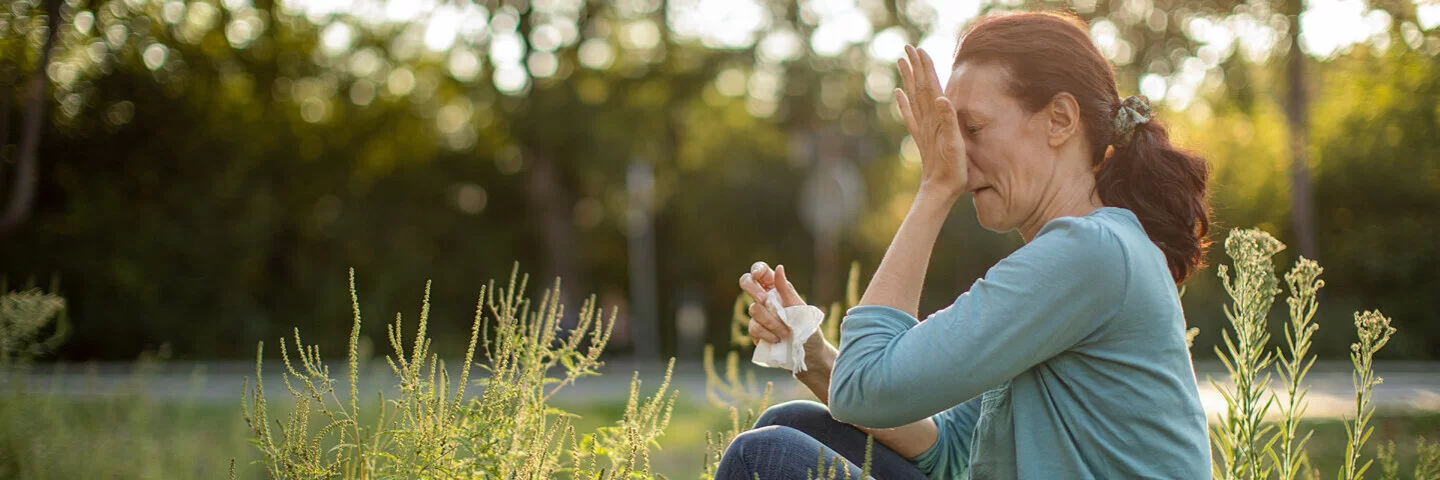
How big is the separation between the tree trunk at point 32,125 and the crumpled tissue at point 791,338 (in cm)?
883

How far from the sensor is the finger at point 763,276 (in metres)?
2.33

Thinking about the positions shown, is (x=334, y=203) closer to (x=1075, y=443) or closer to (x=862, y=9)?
(x=862, y=9)

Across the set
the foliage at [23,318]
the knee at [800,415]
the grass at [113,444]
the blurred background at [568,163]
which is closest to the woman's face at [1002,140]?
the knee at [800,415]

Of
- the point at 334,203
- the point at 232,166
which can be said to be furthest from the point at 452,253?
the point at 232,166

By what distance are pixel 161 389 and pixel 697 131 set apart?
19627 millimetres

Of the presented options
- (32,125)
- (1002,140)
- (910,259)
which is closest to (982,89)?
(1002,140)

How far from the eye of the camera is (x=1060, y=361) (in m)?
1.91

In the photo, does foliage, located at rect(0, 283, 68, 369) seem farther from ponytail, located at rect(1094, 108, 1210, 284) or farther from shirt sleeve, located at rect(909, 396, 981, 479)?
ponytail, located at rect(1094, 108, 1210, 284)

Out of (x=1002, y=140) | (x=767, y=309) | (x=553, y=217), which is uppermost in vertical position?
(x=553, y=217)

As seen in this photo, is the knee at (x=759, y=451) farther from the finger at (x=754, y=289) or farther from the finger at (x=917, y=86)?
the finger at (x=917, y=86)

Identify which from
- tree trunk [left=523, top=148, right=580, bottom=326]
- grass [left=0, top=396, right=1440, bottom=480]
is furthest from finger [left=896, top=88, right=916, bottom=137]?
tree trunk [left=523, top=148, right=580, bottom=326]

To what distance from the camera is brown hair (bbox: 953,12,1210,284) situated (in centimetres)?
209

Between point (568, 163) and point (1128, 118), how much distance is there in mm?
21158

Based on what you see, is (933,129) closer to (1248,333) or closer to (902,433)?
(902,433)
